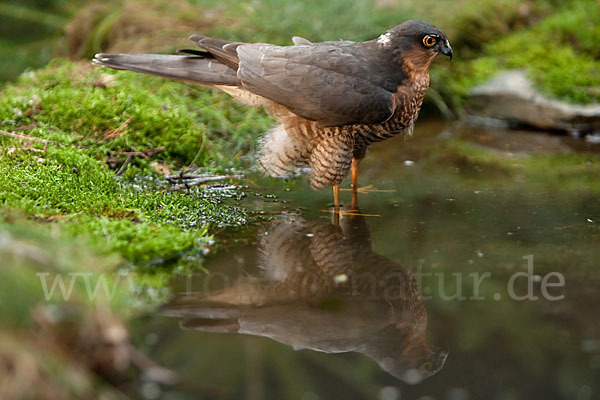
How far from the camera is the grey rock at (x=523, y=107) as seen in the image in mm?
5684

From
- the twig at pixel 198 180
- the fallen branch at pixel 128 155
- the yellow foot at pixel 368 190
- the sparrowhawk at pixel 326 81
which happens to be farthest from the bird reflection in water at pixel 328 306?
the fallen branch at pixel 128 155

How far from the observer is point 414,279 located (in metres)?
3.07

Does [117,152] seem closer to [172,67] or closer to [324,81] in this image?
[172,67]

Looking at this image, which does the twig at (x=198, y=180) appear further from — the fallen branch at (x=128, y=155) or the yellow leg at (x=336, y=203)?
the yellow leg at (x=336, y=203)

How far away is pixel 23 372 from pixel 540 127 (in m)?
5.19

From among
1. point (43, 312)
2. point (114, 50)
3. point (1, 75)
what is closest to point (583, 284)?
point (43, 312)

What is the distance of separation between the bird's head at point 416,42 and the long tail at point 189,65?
3.20 feet

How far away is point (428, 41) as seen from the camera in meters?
3.89

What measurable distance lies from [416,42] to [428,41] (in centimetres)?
7

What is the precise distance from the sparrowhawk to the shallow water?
0.41 metres

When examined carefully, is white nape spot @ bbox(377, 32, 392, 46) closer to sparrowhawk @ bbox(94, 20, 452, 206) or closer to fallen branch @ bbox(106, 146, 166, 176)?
sparrowhawk @ bbox(94, 20, 452, 206)

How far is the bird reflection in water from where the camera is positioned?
2.53m

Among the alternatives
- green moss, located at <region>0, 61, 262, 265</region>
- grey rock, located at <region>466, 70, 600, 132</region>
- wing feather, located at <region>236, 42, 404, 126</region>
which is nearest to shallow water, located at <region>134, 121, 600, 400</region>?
green moss, located at <region>0, 61, 262, 265</region>

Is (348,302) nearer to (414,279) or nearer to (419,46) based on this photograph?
(414,279)
